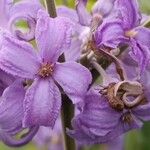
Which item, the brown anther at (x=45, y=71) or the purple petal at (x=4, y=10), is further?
the purple petal at (x=4, y=10)

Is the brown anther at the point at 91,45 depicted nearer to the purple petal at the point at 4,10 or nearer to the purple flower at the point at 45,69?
the purple flower at the point at 45,69

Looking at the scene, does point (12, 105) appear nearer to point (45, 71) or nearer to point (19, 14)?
point (45, 71)

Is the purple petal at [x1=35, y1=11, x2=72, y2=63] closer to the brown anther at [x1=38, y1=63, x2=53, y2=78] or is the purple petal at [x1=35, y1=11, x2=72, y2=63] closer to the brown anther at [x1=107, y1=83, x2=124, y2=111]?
the brown anther at [x1=38, y1=63, x2=53, y2=78]

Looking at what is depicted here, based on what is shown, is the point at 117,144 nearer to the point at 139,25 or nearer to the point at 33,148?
the point at 33,148

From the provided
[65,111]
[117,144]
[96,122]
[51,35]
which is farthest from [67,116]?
[117,144]

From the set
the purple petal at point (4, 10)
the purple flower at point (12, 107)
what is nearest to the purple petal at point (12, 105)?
the purple flower at point (12, 107)

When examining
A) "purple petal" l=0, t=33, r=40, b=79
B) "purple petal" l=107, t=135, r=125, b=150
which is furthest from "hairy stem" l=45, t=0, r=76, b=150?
"purple petal" l=107, t=135, r=125, b=150
